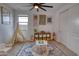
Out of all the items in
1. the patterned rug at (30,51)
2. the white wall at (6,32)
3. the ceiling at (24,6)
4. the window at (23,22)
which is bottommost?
the patterned rug at (30,51)

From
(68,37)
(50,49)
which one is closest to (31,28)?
(50,49)

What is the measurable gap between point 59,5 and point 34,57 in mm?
670

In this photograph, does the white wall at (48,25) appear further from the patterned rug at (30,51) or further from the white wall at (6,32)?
the white wall at (6,32)

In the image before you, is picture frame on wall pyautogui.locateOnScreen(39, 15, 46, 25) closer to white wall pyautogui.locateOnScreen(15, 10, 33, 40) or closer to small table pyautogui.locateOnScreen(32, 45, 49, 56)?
white wall pyautogui.locateOnScreen(15, 10, 33, 40)

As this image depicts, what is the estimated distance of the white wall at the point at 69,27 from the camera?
4.83 feet

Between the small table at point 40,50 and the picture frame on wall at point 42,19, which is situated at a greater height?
the picture frame on wall at point 42,19

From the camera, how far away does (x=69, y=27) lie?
1.52 meters

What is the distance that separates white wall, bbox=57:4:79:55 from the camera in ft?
4.83

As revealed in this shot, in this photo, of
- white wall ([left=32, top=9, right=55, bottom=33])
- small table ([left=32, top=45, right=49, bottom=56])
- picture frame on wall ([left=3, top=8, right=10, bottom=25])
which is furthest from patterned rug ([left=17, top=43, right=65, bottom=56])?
picture frame on wall ([left=3, top=8, right=10, bottom=25])

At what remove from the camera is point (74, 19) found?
149cm

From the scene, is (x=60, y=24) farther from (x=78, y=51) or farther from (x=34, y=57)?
(x=34, y=57)

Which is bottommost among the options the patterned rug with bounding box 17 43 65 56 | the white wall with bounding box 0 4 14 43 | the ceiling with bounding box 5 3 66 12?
the patterned rug with bounding box 17 43 65 56

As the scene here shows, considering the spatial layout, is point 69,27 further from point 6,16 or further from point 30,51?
point 6,16

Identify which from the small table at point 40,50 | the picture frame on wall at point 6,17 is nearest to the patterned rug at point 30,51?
the small table at point 40,50
